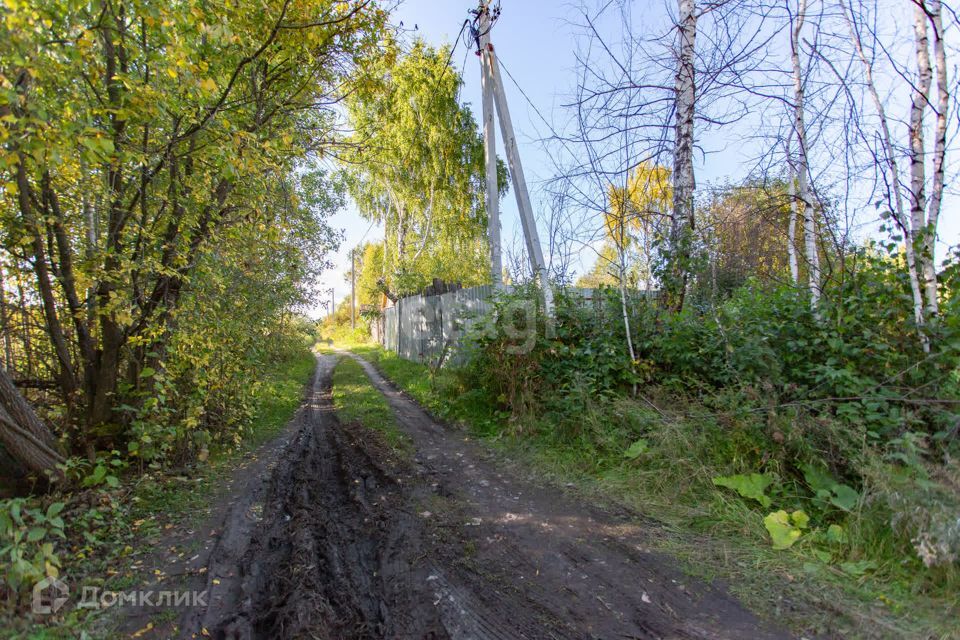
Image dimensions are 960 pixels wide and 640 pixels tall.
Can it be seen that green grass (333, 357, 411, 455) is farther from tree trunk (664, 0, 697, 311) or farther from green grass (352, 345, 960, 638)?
tree trunk (664, 0, 697, 311)

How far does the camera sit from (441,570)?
8.80 ft

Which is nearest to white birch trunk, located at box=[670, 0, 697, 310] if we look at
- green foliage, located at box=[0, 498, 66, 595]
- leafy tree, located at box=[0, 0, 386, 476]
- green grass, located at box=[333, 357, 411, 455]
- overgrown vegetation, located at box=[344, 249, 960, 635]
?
overgrown vegetation, located at box=[344, 249, 960, 635]

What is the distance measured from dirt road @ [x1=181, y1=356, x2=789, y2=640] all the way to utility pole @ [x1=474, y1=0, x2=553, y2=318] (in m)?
3.65

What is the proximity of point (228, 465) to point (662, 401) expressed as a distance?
4873 mm

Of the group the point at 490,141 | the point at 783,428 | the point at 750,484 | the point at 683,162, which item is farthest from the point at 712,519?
the point at 490,141

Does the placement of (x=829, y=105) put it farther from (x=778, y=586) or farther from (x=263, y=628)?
(x=263, y=628)

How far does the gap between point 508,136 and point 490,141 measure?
0.74 m

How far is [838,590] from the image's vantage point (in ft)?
7.89

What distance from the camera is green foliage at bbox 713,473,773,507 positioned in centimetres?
332

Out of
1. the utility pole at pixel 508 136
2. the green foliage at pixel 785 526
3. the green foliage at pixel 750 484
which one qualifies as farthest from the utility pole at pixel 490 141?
the green foliage at pixel 785 526

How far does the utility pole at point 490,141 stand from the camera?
23.3 ft

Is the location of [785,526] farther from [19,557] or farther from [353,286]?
[353,286]

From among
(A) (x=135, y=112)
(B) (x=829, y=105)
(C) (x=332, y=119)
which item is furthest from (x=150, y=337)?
(B) (x=829, y=105)

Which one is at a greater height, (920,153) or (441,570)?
(920,153)
